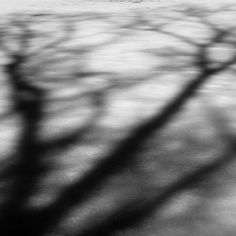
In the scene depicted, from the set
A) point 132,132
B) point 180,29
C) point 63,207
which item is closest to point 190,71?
point 132,132

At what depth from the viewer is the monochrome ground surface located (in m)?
0.68

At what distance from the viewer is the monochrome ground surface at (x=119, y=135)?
684mm

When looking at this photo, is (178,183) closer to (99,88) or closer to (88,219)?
(88,219)

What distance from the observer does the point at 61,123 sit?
3.42 feet

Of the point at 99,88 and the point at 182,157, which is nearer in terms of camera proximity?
the point at 182,157

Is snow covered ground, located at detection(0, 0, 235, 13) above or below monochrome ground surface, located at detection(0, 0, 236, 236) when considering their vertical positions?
below

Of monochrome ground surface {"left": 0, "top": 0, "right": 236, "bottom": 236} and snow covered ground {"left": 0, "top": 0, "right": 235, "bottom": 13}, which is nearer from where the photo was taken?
monochrome ground surface {"left": 0, "top": 0, "right": 236, "bottom": 236}

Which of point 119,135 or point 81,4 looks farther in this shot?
point 81,4

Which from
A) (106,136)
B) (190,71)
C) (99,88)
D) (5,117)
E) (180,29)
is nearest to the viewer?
(106,136)

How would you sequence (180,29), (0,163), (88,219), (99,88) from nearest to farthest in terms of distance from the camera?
(88,219), (0,163), (99,88), (180,29)

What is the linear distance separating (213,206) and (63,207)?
0.22 metres

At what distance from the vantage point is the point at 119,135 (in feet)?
3.18

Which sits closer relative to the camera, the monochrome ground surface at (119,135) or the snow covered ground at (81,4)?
the monochrome ground surface at (119,135)

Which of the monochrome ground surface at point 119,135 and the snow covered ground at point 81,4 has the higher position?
the monochrome ground surface at point 119,135
